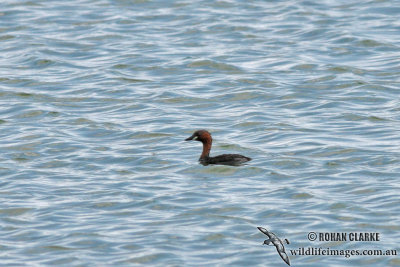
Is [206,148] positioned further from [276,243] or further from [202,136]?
[276,243]

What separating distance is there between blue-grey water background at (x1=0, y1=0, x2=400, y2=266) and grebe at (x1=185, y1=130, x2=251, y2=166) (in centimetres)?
17

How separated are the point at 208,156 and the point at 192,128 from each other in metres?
1.99

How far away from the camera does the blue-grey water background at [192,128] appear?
11828 mm

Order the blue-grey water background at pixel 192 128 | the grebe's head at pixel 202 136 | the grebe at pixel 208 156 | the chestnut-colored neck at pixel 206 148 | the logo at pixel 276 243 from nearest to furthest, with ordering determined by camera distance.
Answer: the logo at pixel 276 243, the blue-grey water background at pixel 192 128, the grebe at pixel 208 156, the chestnut-colored neck at pixel 206 148, the grebe's head at pixel 202 136

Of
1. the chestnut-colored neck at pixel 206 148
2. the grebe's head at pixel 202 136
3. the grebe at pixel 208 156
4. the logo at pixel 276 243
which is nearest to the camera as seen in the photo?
the logo at pixel 276 243

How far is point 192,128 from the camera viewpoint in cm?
1695

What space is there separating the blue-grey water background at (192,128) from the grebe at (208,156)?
0.17m

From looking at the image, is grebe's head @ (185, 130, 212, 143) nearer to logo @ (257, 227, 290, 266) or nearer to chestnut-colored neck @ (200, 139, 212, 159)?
chestnut-colored neck @ (200, 139, 212, 159)

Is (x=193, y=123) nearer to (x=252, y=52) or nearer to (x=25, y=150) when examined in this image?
(x=25, y=150)

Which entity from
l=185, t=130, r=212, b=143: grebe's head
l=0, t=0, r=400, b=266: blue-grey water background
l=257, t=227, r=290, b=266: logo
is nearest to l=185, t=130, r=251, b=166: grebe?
l=185, t=130, r=212, b=143: grebe's head

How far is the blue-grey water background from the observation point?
11.8 metres

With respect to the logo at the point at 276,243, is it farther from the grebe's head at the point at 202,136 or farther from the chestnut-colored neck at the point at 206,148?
the grebe's head at the point at 202,136

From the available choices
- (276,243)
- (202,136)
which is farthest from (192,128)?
(276,243)

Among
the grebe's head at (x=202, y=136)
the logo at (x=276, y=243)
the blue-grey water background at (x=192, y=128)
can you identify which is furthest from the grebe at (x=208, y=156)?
the logo at (x=276, y=243)
